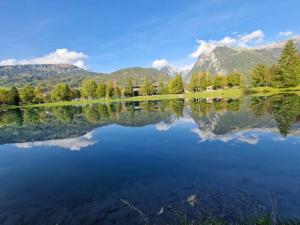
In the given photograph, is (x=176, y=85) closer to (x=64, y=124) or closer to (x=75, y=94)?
(x=75, y=94)

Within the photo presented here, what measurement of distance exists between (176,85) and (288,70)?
200 ft

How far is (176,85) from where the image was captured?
119 meters

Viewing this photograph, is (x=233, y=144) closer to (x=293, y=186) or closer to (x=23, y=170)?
(x=293, y=186)

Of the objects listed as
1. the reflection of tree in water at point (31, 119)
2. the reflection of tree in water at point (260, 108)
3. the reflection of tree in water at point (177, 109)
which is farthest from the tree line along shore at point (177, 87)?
the reflection of tree in water at point (31, 119)

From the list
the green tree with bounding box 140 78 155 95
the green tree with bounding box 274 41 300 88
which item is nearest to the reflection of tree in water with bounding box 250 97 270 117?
the green tree with bounding box 274 41 300 88

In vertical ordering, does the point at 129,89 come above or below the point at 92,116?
above

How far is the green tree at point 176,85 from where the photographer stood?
387ft

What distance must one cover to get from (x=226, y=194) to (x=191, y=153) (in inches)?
237

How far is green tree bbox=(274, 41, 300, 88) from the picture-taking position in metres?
62.3

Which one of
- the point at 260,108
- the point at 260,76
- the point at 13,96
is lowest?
the point at 260,108

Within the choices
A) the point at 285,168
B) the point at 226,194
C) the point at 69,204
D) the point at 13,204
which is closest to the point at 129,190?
the point at 69,204

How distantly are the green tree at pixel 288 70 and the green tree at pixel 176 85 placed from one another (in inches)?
2116

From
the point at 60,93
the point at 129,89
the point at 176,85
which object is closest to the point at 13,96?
the point at 60,93

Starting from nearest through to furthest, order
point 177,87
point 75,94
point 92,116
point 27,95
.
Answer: point 92,116 < point 27,95 < point 177,87 < point 75,94
